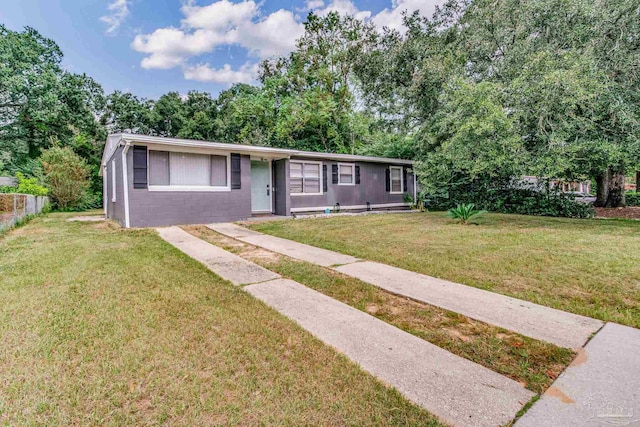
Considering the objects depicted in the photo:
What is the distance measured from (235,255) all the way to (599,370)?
453cm

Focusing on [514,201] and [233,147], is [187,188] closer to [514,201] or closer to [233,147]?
[233,147]

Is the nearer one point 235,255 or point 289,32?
point 235,255

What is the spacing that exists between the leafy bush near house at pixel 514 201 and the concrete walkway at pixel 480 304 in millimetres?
10567

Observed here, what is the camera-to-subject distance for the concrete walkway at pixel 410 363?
161 cm

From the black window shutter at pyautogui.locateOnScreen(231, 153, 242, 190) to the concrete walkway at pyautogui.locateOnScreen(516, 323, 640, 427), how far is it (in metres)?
9.03

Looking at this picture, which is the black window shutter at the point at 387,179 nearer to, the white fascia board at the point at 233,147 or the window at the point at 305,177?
the white fascia board at the point at 233,147

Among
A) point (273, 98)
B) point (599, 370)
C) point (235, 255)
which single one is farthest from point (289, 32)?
point (599, 370)

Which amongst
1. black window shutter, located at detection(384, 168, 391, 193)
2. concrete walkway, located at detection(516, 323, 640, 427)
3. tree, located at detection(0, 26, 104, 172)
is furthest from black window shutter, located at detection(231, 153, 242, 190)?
tree, located at detection(0, 26, 104, 172)

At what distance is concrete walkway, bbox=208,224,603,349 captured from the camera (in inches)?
→ 96.6

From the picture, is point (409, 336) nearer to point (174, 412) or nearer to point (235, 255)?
point (174, 412)

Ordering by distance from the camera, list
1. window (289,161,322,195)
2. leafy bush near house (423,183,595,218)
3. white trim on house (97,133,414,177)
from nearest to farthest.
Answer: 1. white trim on house (97,133,414,177)
2. leafy bush near house (423,183,595,218)
3. window (289,161,322,195)

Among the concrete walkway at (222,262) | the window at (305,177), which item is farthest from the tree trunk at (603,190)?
the concrete walkway at (222,262)

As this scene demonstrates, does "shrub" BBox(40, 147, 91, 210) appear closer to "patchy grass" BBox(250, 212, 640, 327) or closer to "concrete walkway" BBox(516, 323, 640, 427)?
"patchy grass" BBox(250, 212, 640, 327)

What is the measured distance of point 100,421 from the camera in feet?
4.90
